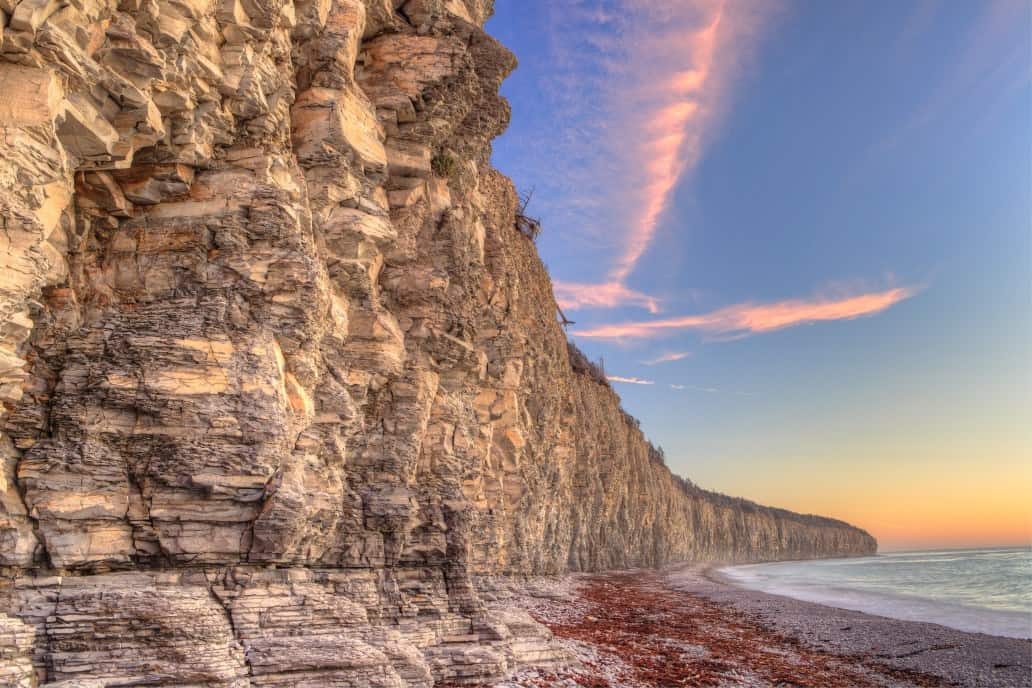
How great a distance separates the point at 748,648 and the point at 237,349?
14418 mm

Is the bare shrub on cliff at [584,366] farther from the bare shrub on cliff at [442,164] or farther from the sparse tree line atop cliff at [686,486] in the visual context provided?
the bare shrub on cliff at [442,164]

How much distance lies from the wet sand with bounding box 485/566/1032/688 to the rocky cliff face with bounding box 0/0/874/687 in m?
2.23

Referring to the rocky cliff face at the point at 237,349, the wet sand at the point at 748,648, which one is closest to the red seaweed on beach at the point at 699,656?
the wet sand at the point at 748,648

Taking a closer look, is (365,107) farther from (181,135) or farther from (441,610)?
(441,610)

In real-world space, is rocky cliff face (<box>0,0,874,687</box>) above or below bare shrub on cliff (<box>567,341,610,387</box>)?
below

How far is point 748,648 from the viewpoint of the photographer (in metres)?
16.6

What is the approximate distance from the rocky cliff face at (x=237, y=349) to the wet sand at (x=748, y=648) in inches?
87.8

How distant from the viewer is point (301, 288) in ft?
29.5

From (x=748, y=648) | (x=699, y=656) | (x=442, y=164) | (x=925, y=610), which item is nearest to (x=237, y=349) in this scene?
(x=442, y=164)

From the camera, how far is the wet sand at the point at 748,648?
12539mm

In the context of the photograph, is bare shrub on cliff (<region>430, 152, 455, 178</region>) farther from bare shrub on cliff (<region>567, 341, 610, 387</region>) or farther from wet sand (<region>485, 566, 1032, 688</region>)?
bare shrub on cliff (<region>567, 341, 610, 387</region>)

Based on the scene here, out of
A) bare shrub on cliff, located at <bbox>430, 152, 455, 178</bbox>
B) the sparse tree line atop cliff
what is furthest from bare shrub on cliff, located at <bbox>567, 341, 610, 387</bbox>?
bare shrub on cliff, located at <bbox>430, 152, 455, 178</bbox>

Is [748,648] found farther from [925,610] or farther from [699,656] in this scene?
[925,610]

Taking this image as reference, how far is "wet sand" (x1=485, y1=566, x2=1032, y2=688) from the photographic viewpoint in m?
12.5
